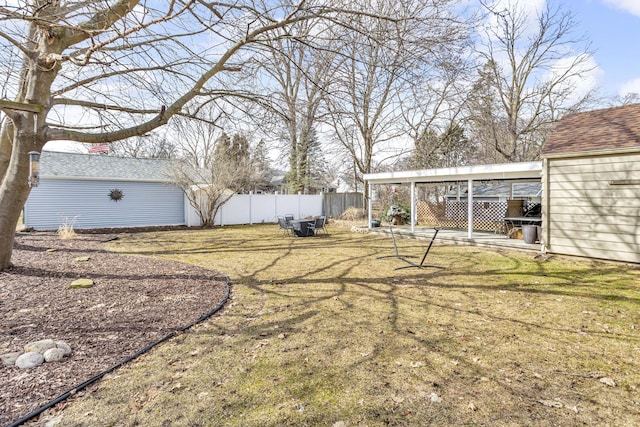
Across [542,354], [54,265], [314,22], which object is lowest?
[542,354]

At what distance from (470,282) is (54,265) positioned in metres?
7.20

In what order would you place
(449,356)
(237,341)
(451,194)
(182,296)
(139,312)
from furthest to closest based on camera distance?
(451,194) → (182,296) → (139,312) → (237,341) → (449,356)

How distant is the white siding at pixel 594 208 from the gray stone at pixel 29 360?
926 centimetres

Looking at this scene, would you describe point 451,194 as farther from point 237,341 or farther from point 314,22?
point 237,341

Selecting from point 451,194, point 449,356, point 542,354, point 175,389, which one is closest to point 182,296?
point 175,389

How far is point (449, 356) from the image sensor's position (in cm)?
296

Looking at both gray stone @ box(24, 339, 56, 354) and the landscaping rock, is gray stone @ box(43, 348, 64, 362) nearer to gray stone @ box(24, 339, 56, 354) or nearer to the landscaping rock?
gray stone @ box(24, 339, 56, 354)

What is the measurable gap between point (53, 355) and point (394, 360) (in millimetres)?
2847

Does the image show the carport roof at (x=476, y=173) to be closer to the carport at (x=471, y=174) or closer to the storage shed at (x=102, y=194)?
the carport at (x=471, y=174)

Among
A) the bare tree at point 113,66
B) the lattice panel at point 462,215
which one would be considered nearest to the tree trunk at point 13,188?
the bare tree at point 113,66

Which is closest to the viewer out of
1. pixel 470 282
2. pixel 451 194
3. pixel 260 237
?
pixel 470 282

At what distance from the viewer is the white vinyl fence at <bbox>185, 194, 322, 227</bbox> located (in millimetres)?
16516

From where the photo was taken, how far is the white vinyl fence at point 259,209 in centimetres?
1652

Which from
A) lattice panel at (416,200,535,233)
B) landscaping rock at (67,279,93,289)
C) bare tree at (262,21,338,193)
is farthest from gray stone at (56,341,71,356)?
lattice panel at (416,200,535,233)
